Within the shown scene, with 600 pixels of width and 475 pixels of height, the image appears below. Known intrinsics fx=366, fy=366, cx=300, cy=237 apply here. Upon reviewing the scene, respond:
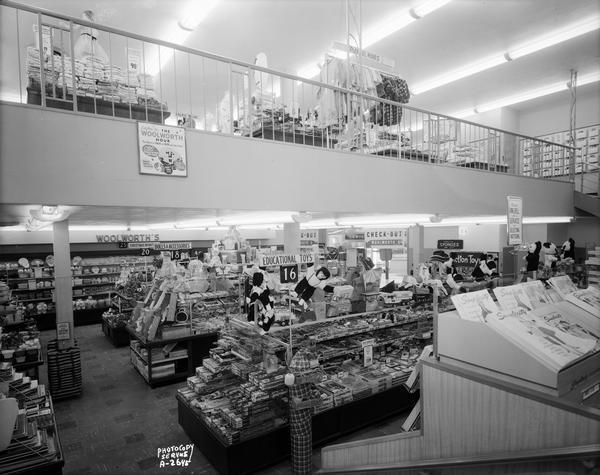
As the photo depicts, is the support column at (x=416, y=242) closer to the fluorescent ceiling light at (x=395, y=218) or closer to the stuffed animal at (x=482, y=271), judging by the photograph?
the fluorescent ceiling light at (x=395, y=218)

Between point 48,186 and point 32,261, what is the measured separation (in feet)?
32.6

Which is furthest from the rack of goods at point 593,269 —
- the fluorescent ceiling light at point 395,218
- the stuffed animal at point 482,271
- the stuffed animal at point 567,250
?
the fluorescent ceiling light at point 395,218

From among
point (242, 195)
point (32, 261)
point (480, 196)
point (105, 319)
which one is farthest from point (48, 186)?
point (32, 261)

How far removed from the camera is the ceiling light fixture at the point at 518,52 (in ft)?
25.1

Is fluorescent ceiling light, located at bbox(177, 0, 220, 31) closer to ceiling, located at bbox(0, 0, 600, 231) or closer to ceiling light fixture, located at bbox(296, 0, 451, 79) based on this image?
ceiling, located at bbox(0, 0, 600, 231)

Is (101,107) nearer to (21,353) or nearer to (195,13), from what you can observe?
(21,353)

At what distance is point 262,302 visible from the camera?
13.4 feet

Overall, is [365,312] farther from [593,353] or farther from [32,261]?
[32,261]

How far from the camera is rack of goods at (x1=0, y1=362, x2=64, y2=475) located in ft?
9.21

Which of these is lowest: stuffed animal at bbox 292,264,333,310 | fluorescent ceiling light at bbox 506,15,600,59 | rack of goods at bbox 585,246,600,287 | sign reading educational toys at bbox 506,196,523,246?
rack of goods at bbox 585,246,600,287

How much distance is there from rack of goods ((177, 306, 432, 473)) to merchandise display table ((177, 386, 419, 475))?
0.03ft

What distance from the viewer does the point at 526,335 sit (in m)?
2.03

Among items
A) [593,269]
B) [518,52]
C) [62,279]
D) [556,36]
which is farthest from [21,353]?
[556,36]

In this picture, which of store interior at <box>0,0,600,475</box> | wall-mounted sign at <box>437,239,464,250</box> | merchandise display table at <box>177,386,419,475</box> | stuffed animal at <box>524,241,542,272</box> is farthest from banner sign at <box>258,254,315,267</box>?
wall-mounted sign at <box>437,239,464,250</box>
